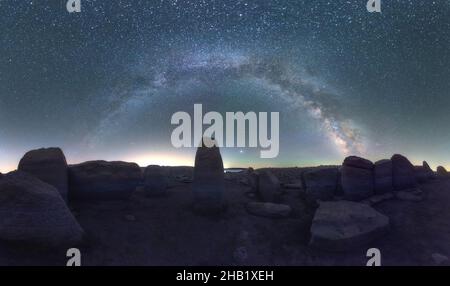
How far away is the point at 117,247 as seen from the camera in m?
14.8

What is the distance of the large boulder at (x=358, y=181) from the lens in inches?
799

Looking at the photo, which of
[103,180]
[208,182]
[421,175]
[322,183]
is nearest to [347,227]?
[322,183]

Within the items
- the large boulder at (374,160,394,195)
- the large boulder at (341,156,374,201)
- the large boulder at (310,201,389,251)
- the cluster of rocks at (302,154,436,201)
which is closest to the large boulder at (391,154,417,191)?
the cluster of rocks at (302,154,436,201)

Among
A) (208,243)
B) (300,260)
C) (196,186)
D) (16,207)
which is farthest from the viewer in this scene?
(196,186)

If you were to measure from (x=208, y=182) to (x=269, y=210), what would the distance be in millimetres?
4205

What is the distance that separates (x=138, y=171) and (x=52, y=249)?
8145 mm

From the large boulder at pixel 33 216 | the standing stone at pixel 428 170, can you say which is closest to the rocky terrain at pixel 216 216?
the large boulder at pixel 33 216

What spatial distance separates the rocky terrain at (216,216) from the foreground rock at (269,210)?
6cm

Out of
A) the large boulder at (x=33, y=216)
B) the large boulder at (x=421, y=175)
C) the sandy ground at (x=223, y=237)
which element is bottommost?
the sandy ground at (x=223, y=237)

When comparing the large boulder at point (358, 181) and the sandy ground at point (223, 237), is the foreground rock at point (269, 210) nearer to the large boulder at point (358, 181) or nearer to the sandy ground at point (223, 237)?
the sandy ground at point (223, 237)

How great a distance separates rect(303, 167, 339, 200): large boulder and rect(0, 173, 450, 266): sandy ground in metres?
1.27

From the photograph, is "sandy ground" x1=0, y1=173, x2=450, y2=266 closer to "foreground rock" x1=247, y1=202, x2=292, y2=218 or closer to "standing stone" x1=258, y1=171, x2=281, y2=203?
"foreground rock" x1=247, y1=202, x2=292, y2=218
